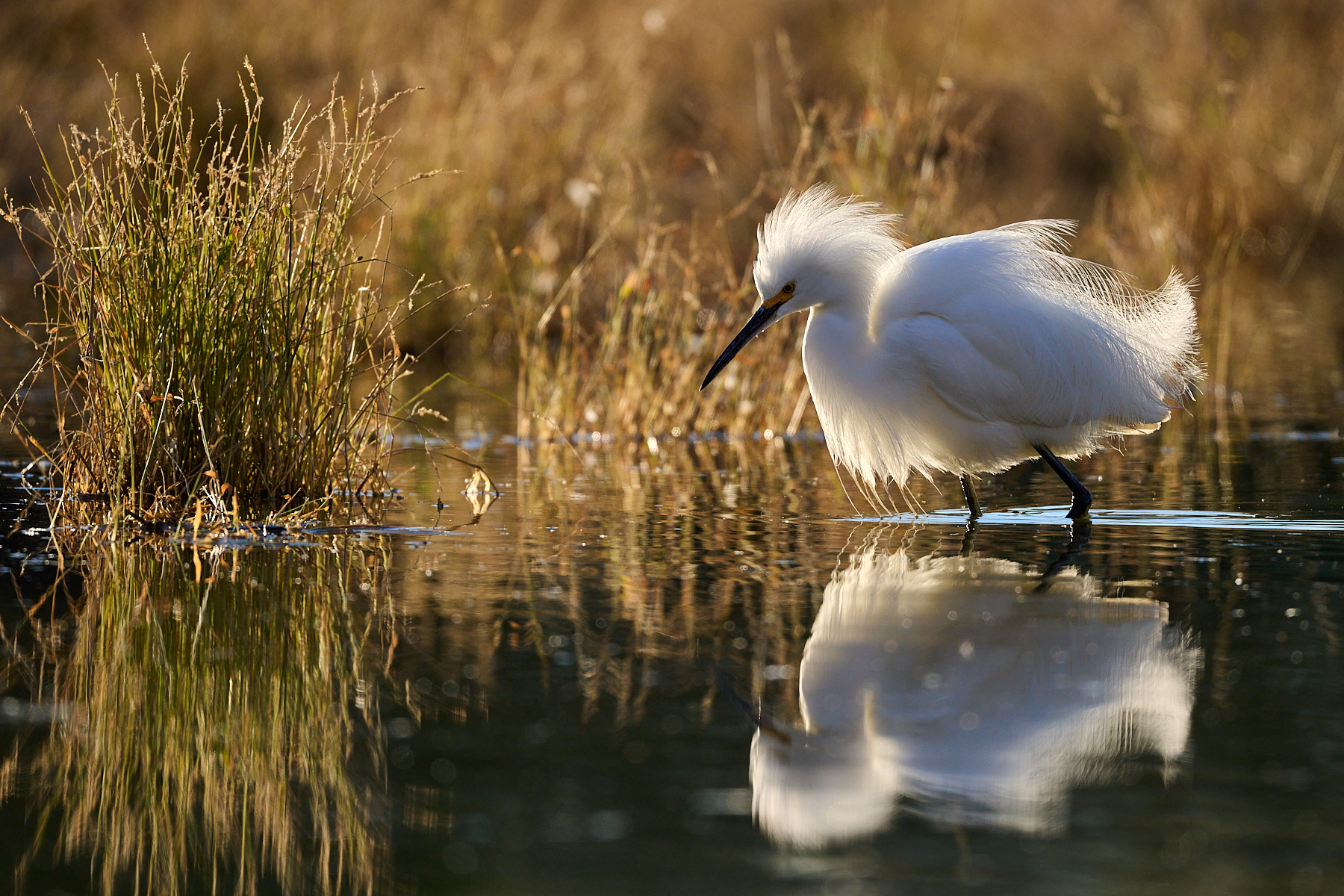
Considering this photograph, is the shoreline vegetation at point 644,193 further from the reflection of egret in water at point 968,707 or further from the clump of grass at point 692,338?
the reflection of egret in water at point 968,707

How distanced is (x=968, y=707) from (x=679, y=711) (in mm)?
578

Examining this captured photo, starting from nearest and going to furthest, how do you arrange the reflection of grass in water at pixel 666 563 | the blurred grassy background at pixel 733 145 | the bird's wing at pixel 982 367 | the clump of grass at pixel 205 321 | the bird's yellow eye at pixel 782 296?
the reflection of grass in water at pixel 666 563, the clump of grass at pixel 205 321, the bird's wing at pixel 982 367, the bird's yellow eye at pixel 782 296, the blurred grassy background at pixel 733 145

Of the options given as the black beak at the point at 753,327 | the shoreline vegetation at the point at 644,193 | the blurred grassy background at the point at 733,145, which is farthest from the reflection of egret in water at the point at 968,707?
the blurred grassy background at the point at 733,145

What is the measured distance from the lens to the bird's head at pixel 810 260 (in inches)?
230

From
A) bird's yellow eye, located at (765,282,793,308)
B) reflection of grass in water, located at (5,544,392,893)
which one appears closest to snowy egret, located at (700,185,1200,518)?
bird's yellow eye, located at (765,282,793,308)

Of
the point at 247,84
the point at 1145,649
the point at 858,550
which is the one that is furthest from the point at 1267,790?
the point at 247,84

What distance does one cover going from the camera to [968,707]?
130 inches

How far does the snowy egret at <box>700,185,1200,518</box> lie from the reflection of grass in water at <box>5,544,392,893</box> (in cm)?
208

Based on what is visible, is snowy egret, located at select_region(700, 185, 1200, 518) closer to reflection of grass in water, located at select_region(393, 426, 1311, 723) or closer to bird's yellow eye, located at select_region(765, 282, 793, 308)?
bird's yellow eye, located at select_region(765, 282, 793, 308)

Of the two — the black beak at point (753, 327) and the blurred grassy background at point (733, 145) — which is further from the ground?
the blurred grassy background at point (733, 145)

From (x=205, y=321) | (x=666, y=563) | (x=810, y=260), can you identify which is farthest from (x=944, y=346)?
(x=205, y=321)

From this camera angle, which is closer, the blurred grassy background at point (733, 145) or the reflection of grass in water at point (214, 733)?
the reflection of grass in water at point (214, 733)

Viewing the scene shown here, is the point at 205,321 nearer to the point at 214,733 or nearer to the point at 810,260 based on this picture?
the point at 810,260

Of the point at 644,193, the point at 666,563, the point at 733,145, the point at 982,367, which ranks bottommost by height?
the point at 666,563
